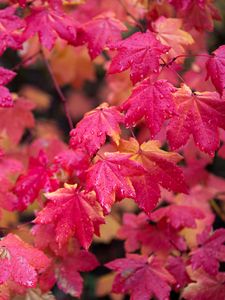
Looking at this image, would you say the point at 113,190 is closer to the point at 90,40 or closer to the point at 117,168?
the point at 117,168

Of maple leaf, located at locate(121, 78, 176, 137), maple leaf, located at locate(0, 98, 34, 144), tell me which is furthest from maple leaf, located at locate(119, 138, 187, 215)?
maple leaf, located at locate(0, 98, 34, 144)

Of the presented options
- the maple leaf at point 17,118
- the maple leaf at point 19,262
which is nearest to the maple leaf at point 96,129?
the maple leaf at point 19,262

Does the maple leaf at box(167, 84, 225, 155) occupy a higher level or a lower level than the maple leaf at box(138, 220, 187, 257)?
higher

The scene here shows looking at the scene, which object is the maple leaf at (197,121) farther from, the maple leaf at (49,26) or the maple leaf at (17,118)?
the maple leaf at (17,118)

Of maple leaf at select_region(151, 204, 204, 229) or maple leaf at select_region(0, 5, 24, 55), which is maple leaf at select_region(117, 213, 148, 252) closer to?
maple leaf at select_region(151, 204, 204, 229)

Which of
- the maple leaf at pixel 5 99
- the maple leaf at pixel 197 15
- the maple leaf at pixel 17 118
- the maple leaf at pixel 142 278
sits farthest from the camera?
the maple leaf at pixel 17 118

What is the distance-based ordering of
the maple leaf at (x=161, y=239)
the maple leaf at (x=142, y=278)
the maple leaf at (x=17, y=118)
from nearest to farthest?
the maple leaf at (x=142, y=278)
the maple leaf at (x=161, y=239)
the maple leaf at (x=17, y=118)

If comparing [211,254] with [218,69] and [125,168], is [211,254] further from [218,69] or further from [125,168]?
[218,69]
